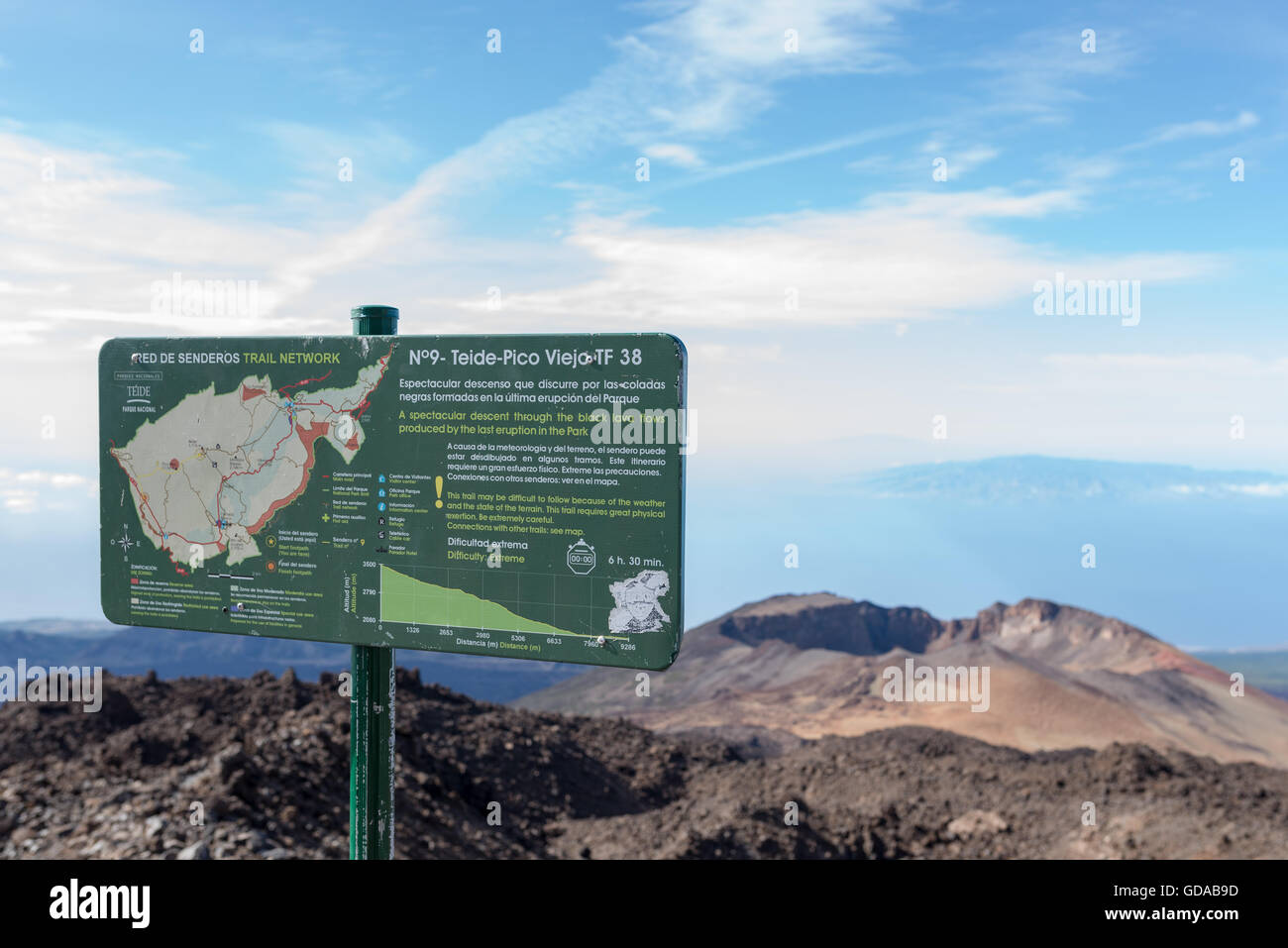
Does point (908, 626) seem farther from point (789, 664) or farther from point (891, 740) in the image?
point (891, 740)

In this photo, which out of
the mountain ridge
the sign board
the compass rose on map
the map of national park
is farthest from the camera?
the mountain ridge

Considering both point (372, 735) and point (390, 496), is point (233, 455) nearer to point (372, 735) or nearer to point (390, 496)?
point (390, 496)

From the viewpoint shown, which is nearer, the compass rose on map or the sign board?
the sign board

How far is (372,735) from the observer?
233 inches

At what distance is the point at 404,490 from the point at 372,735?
1.54m

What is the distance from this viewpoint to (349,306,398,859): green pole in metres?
5.91

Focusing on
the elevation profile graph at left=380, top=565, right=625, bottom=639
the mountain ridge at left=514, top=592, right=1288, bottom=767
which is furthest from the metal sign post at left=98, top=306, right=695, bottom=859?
the mountain ridge at left=514, top=592, right=1288, bottom=767

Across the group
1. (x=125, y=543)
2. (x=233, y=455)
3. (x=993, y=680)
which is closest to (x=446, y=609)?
(x=233, y=455)

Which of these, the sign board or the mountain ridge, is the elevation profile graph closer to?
the sign board

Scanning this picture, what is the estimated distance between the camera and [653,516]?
5148mm

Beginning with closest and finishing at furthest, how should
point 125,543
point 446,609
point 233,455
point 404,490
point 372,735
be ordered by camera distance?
point 446,609, point 404,490, point 372,735, point 233,455, point 125,543

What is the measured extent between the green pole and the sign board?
0.21 metres

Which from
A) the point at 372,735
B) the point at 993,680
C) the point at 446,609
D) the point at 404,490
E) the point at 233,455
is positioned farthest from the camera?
the point at 993,680

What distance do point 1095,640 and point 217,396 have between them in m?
33.6
